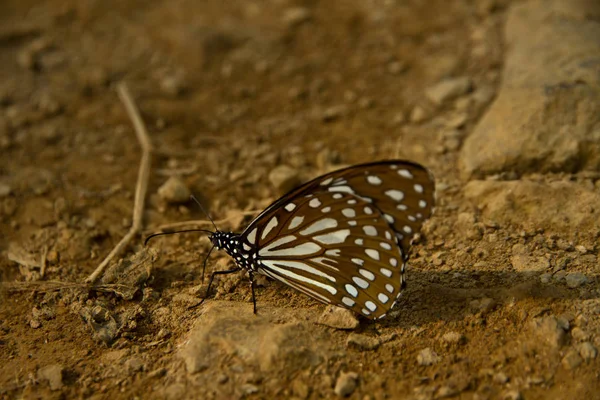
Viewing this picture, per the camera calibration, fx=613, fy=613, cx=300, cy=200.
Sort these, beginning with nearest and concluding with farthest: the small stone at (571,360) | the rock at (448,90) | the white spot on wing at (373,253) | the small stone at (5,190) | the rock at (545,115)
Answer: the small stone at (571,360) < the white spot on wing at (373,253) < the rock at (545,115) < the small stone at (5,190) < the rock at (448,90)

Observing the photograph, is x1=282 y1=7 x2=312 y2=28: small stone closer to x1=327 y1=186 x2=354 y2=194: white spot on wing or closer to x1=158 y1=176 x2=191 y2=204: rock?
x1=158 y1=176 x2=191 y2=204: rock

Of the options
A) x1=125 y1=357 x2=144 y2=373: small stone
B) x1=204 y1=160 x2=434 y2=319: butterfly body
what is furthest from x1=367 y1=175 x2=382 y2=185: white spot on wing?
x1=125 y1=357 x2=144 y2=373: small stone

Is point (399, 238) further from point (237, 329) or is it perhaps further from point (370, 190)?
point (237, 329)

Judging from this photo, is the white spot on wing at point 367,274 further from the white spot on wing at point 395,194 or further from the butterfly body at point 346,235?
the white spot on wing at point 395,194

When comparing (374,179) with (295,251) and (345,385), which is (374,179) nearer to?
(295,251)

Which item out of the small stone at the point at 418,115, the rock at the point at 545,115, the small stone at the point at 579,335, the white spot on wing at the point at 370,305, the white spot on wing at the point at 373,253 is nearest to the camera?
the small stone at the point at 579,335

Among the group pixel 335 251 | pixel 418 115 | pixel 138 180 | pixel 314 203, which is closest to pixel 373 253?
pixel 335 251

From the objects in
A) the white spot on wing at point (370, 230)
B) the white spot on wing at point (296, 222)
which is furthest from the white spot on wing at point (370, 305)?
the white spot on wing at point (296, 222)

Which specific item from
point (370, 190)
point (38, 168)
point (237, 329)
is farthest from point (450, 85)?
point (38, 168)
